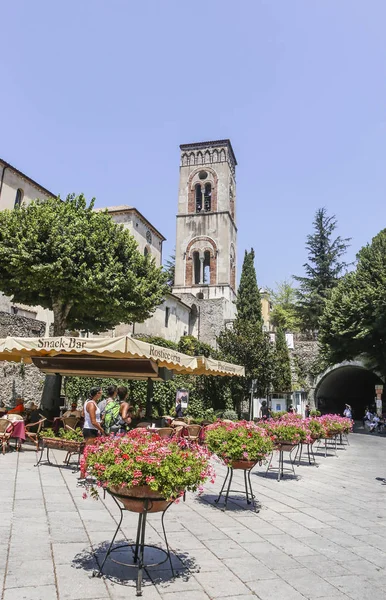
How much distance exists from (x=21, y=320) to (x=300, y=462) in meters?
13.7

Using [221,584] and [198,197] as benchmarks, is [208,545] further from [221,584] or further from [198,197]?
[198,197]

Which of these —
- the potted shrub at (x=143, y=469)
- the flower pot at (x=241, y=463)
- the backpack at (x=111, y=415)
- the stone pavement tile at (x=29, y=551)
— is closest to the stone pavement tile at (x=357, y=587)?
the potted shrub at (x=143, y=469)

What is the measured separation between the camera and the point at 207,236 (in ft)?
151

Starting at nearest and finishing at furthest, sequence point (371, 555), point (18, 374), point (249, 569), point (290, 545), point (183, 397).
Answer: point (249, 569), point (371, 555), point (290, 545), point (18, 374), point (183, 397)

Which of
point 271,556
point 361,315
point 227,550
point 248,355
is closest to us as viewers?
point 271,556

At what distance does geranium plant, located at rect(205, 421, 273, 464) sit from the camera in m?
6.46

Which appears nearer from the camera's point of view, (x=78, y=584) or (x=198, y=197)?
(x=78, y=584)

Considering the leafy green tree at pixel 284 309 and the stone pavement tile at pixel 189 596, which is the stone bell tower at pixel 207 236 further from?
the stone pavement tile at pixel 189 596

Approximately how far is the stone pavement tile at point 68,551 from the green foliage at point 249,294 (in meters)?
33.8

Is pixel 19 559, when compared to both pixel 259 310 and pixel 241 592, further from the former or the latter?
pixel 259 310

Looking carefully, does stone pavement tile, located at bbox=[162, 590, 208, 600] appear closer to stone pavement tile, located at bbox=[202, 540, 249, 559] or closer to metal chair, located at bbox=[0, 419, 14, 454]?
stone pavement tile, located at bbox=[202, 540, 249, 559]

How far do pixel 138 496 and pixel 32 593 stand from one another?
1.04 meters

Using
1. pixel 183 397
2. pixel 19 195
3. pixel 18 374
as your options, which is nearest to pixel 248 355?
pixel 183 397

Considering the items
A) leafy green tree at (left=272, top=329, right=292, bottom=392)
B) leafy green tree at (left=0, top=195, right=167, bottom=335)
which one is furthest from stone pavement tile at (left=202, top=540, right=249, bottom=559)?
leafy green tree at (left=272, top=329, right=292, bottom=392)
